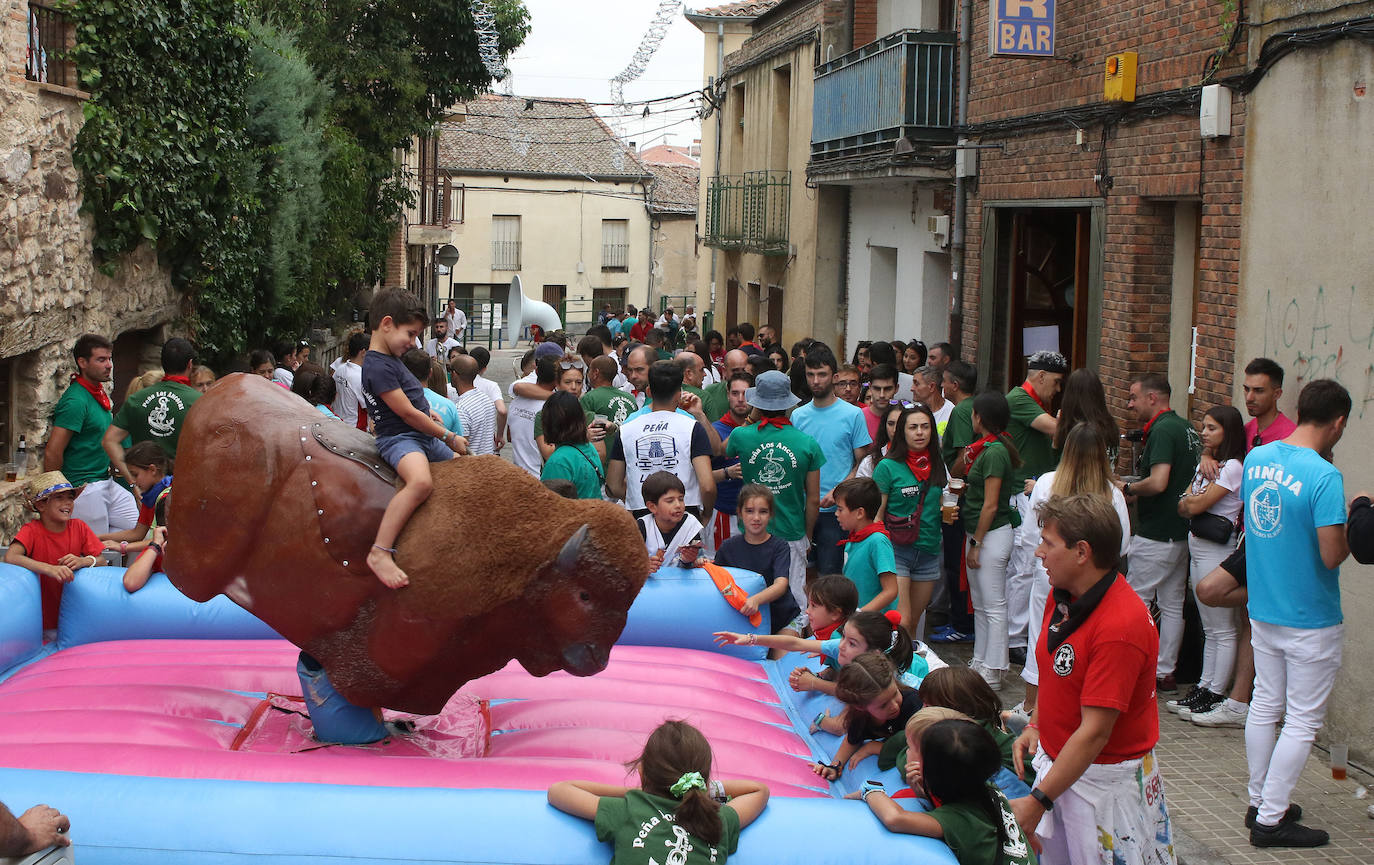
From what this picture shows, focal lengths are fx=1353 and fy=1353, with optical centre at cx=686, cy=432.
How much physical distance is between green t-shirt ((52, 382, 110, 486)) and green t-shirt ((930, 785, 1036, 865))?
6261 millimetres

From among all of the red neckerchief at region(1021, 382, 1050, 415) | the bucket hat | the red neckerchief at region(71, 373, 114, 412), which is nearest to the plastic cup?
the red neckerchief at region(1021, 382, 1050, 415)

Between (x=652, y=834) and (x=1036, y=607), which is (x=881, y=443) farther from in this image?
(x=652, y=834)

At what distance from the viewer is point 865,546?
7.07 metres

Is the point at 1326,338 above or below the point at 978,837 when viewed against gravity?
above

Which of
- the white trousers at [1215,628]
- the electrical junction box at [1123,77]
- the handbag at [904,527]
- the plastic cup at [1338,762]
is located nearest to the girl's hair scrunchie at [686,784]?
the handbag at [904,527]

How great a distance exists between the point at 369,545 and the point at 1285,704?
410cm

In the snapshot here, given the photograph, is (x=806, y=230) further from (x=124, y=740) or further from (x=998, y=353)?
(x=124, y=740)

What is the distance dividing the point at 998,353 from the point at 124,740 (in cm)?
1025

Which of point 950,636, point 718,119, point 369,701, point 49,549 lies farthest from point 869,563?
point 718,119

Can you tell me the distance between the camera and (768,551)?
7.54 metres

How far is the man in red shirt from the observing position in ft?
14.1

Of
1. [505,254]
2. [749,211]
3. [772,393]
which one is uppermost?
[505,254]

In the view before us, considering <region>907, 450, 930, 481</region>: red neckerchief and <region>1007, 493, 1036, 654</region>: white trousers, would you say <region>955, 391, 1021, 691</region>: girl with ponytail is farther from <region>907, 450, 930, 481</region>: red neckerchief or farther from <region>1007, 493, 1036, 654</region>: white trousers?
<region>907, 450, 930, 481</region>: red neckerchief

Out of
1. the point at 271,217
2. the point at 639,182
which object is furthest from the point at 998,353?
the point at 639,182
